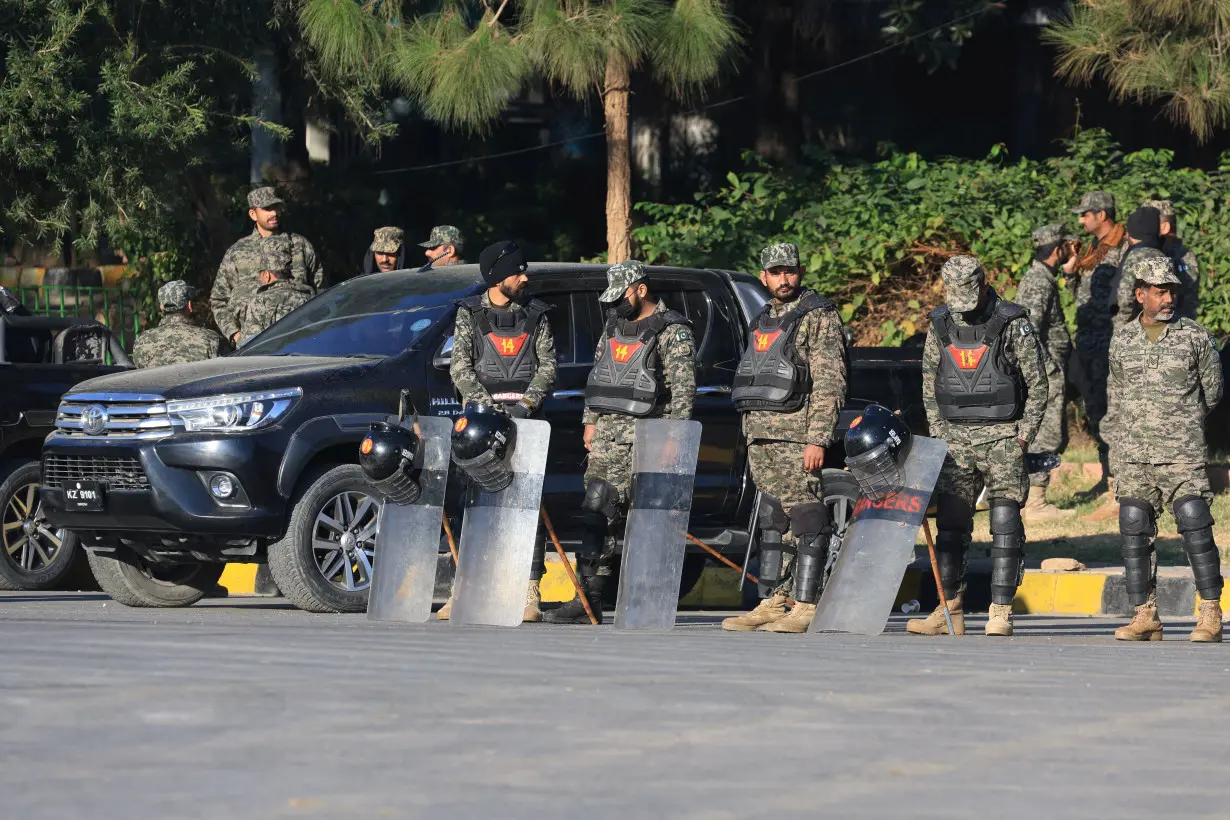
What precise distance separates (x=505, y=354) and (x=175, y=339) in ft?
10.2

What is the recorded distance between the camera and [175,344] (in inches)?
522

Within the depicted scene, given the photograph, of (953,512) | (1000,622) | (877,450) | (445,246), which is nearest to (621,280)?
(877,450)

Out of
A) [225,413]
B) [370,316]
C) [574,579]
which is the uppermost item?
[370,316]

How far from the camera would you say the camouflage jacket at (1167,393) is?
33.6 feet

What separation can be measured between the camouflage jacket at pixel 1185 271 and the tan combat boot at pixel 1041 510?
1.49 meters

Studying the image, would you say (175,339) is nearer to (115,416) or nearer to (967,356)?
(115,416)

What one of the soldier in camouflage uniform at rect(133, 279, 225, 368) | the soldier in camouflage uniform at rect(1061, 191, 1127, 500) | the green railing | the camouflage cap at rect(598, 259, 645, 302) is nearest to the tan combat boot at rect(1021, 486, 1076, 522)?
the soldier in camouflage uniform at rect(1061, 191, 1127, 500)

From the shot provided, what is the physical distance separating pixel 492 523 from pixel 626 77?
7136 millimetres

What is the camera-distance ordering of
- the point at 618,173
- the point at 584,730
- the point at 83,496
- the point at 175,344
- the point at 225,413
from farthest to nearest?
1. the point at 618,173
2. the point at 175,344
3. the point at 83,496
4. the point at 225,413
5. the point at 584,730

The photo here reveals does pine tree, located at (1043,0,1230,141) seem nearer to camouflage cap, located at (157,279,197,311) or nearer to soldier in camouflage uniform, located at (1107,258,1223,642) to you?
soldier in camouflage uniform, located at (1107,258,1223,642)

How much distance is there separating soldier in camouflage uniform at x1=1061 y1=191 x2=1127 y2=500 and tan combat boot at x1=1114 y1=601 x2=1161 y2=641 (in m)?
5.02

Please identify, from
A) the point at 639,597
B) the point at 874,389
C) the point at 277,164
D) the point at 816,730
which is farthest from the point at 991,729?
the point at 277,164

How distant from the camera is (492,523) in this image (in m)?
10.4

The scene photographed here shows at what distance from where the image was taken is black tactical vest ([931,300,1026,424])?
10469 millimetres
